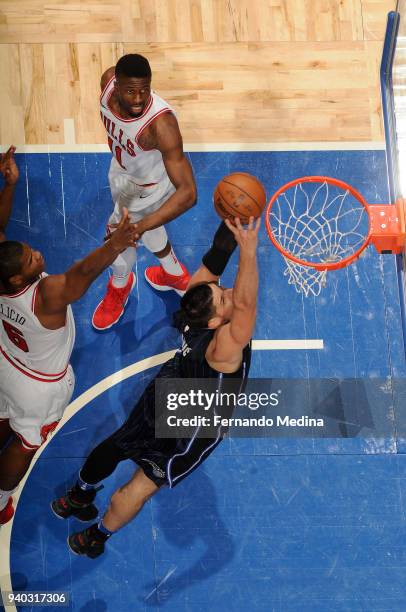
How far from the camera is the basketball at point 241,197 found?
5.68 m

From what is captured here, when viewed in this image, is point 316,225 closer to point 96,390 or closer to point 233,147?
point 233,147

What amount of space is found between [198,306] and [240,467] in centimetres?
180

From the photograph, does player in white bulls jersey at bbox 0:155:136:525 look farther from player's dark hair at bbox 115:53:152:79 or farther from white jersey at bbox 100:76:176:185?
player's dark hair at bbox 115:53:152:79

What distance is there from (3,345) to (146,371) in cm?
139

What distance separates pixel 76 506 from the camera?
19.9 feet

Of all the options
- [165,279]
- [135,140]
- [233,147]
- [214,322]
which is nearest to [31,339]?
[214,322]

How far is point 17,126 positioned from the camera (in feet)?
23.6

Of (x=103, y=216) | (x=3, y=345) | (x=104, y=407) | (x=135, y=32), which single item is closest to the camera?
(x=3, y=345)

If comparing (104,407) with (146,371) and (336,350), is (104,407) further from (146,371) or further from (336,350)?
(336,350)

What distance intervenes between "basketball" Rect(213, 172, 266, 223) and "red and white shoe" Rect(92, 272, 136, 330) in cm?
132

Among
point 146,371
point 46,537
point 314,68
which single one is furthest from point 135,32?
point 46,537

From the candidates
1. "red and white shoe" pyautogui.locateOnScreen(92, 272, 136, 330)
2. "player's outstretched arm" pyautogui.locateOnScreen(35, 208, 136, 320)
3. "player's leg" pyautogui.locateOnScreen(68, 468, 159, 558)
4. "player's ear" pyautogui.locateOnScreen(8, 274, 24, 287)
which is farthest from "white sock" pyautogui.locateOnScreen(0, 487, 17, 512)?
"player's ear" pyautogui.locateOnScreen(8, 274, 24, 287)

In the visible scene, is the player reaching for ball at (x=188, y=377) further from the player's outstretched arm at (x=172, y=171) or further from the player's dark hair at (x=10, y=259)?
the player's dark hair at (x=10, y=259)

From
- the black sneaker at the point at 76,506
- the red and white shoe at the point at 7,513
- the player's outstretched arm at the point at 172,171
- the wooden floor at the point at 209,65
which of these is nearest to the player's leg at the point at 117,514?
the black sneaker at the point at 76,506
